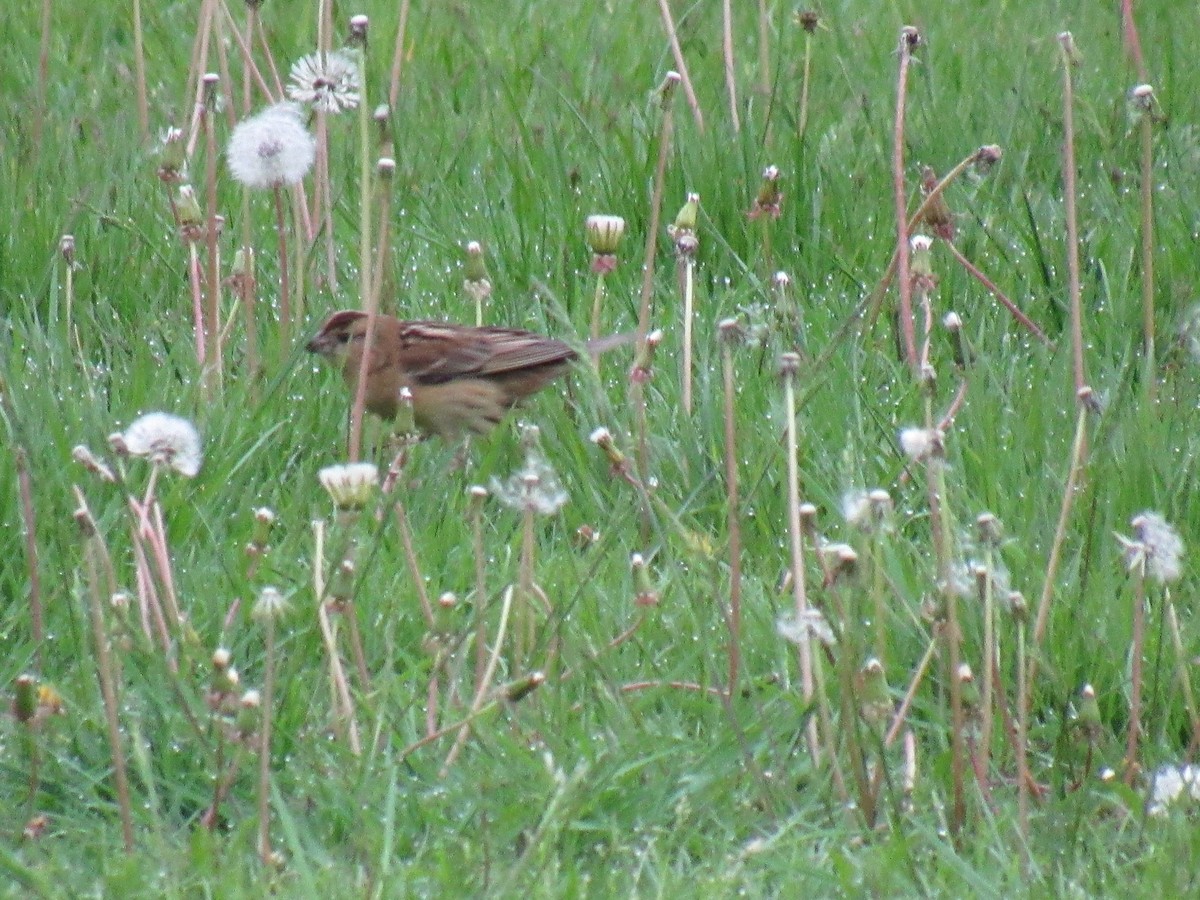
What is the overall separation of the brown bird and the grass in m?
0.11

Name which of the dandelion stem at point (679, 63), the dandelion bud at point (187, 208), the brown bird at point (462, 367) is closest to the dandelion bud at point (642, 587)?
the dandelion bud at point (187, 208)

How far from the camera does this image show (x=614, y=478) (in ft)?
14.8

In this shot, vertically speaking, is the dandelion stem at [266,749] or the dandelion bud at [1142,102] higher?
the dandelion bud at [1142,102]

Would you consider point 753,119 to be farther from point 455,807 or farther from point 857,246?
point 455,807

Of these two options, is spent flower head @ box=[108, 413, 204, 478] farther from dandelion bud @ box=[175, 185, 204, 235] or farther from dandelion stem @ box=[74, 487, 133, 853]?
dandelion bud @ box=[175, 185, 204, 235]

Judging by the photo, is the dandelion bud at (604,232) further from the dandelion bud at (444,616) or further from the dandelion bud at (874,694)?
the dandelion bud at (874,694)

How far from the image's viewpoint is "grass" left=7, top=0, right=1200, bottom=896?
3078 mm

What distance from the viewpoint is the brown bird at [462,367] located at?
5168mm

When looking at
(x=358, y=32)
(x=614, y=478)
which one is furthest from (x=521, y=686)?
(x=614, y=478)

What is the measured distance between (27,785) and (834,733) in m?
1.32

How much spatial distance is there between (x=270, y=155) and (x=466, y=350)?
44.1 inches

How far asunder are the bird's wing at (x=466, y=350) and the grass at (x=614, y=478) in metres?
0.10

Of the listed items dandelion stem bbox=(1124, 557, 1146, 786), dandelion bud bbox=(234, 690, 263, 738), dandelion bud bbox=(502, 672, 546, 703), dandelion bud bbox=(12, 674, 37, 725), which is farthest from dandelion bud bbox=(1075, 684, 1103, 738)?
dandelion bud bbox=(12, 674, 37, 725)

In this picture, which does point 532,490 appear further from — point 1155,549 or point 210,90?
point 210,90
